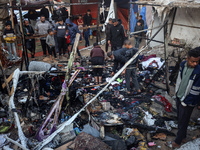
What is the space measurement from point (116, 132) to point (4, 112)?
296 cm

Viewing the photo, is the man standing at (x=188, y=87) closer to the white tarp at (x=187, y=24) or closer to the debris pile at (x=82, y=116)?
the debris pile at (x=82, y=116)

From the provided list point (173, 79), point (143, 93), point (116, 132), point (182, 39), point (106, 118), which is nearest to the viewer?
point (116, 132)

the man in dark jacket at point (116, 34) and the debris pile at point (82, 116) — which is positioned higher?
the man in dark jacket at point (116, 34)

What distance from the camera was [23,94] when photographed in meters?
5.28

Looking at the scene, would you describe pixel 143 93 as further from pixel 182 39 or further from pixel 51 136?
pixel 182 39

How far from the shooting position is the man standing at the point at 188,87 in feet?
10.1

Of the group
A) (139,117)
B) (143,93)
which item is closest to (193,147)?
(139,117)

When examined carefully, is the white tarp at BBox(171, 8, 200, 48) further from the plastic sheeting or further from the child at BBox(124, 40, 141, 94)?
the plastic sheeting

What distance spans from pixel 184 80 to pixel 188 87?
145 millimetres

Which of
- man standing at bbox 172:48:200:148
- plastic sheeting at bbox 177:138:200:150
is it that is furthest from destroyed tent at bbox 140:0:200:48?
plastic sheeting at bbox 177:138:200:150

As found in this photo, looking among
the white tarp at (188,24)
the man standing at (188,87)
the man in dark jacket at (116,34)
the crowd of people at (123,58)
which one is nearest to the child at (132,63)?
the crowd of people at (123,58)

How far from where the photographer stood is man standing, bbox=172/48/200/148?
3076mm

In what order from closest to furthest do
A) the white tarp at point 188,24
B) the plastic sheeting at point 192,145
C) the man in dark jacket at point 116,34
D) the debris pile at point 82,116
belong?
1. the debris pile at point 82,116
2. the plastic sheeting at point 192,145
3. the man in dark jacket at point 116,34
4. the white tarp at point 188,24

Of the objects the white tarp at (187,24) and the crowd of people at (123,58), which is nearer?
the crowd of people at (123,58)
